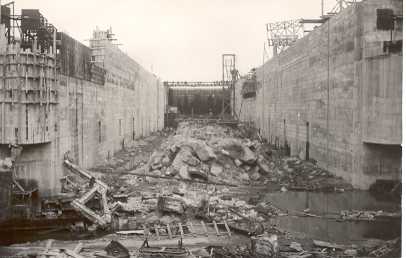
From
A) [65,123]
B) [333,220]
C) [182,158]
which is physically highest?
[65,123]

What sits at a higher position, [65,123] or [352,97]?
[352,97]

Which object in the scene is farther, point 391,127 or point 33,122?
point 391,127

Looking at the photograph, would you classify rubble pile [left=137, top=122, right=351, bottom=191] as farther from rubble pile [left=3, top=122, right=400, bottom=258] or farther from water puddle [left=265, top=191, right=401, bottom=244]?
water puddle [left=265, top=191, right=401, bottom=244]

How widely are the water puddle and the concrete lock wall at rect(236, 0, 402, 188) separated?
62.6 inches

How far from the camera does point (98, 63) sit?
24688mm

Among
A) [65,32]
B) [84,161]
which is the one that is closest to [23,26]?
[65,32]

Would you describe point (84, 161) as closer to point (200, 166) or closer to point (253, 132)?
point (200, 166)

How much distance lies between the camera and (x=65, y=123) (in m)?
18.3

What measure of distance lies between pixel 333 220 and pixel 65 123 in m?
11.2

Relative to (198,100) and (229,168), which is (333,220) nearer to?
(229,168)

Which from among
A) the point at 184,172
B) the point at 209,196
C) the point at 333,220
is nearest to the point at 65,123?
the point at 184,172

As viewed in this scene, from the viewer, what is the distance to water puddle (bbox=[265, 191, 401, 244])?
1310 centimetres

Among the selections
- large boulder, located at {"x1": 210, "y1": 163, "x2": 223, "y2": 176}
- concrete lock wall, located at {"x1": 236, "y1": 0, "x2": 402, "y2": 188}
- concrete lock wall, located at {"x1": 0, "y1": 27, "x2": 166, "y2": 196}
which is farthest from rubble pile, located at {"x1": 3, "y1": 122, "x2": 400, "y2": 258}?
concrete lock wall, located at {"x1": 236, "y1": 0, "x2": 402, "y2": 188}

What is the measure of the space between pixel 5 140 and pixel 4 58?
113 inches
